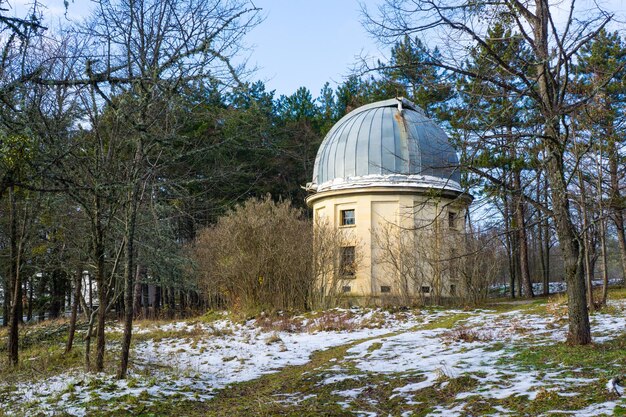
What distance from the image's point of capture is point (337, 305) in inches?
742

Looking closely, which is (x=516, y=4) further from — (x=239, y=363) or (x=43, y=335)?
(x=43, y=335)

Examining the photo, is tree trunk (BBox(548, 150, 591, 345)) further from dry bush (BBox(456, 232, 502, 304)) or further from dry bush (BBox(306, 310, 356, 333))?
dry bush (BBox(456, 232, 502, 304))

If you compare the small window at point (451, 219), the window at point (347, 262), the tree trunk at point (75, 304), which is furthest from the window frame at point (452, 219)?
the tree trunk at point (75, 304)

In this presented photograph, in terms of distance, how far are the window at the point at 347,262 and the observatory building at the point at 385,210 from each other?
21mm

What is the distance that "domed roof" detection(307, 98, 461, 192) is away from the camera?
22.0 metres

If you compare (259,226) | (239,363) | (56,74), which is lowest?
(239,363)

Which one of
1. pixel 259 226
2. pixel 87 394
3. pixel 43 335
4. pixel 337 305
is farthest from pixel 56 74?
pixel 337 305

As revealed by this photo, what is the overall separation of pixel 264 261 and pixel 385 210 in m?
5.70

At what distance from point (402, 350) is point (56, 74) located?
7.54 metres

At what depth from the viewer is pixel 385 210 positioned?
21.9 meters

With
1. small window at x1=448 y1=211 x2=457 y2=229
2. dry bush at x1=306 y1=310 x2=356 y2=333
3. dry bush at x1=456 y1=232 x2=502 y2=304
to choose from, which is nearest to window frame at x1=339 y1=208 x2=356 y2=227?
small window at x1=448 y1=211 x2=457 y2=229

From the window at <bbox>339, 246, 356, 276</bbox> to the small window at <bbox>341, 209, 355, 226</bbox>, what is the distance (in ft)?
5.14

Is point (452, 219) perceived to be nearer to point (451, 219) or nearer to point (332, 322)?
point (451, 219)

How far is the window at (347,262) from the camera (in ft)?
63.5
